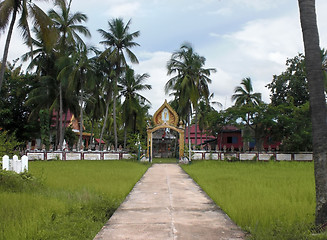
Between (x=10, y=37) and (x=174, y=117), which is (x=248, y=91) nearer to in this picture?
(x=174, y=117)

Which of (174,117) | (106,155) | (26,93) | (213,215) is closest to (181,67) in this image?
(174,117)

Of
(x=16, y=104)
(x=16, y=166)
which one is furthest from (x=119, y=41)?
(x=16, y=166)

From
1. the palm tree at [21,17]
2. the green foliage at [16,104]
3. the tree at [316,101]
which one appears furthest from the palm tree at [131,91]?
the tree at [316,101]

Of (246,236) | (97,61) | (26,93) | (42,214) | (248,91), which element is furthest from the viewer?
(248,91)

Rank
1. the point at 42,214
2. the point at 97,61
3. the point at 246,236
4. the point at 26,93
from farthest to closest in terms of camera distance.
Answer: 1. the point at 26,93
2. the point at 97,61
3. the point at 42,214
4. the point at 246,236

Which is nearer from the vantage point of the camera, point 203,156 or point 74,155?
point 203,156

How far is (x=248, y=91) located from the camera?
39.6 metres

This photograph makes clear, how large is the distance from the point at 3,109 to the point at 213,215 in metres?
30.4

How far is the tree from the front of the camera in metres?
5.46

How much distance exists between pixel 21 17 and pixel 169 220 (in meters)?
15.6

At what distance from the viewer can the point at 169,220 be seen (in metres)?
6.15

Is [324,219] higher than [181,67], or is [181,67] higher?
[181,67]

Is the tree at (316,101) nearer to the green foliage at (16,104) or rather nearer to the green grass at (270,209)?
the green grass at (270,209)

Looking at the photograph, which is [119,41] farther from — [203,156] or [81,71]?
[203,156]
